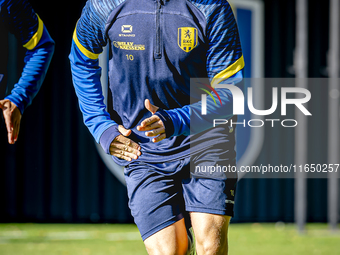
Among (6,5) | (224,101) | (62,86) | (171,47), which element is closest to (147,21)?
(171,47)

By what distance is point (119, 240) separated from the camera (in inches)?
223

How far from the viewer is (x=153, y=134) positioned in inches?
98.9

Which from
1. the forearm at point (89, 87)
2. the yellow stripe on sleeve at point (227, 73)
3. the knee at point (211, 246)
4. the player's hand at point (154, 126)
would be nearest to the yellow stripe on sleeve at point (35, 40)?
the forearm at point (89, 87)

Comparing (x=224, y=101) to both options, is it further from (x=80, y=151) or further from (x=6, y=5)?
(x=80, y=151)

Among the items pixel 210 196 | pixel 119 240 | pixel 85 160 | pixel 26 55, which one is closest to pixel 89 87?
pixel 26 55

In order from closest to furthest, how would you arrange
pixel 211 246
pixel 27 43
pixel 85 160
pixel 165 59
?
pixel 211 246 → pixel 165 59 → pixel 27 43 → pixel 85 160

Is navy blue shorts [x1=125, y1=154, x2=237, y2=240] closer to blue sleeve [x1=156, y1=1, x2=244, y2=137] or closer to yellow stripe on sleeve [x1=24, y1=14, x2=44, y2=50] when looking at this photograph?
blue sleeve [x1=156, y1=1, x2=244, y2=137]

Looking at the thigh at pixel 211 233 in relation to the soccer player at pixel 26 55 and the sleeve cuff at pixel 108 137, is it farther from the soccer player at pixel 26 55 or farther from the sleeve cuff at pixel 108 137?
the soccer player at pixel 26 55

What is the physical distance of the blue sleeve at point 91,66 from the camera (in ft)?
9.14

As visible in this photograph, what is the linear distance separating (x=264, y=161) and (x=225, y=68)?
3.63 metres

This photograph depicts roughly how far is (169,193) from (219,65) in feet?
2.47

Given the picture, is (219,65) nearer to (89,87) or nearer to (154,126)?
(154,126)

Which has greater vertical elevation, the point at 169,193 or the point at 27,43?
the point at 27,43

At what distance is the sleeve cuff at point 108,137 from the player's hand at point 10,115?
0.60m
